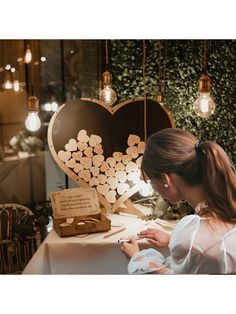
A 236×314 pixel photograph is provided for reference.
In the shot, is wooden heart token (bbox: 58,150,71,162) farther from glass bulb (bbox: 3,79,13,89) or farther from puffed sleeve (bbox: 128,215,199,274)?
puffed sleeve (bbox: 128,215,199,274)

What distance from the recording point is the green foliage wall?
2688mm

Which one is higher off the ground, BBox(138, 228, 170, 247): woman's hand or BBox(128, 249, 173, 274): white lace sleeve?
BBox(138, 228, 170, 247): woman's hand

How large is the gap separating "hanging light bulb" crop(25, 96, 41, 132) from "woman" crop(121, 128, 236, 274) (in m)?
0.65

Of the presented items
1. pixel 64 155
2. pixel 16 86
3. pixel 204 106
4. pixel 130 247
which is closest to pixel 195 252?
pixel 130 247

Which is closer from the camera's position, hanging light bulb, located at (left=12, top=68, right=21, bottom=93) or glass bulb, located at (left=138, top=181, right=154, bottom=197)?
hanging light bulb, located at (left=12, top=68, right=21, bottom=93)

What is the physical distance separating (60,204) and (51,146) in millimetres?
341

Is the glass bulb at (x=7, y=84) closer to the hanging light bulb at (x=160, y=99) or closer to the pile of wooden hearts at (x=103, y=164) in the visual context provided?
the pile of wooden hearts at (x=103, y=164)

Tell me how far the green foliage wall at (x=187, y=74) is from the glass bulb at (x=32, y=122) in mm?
486

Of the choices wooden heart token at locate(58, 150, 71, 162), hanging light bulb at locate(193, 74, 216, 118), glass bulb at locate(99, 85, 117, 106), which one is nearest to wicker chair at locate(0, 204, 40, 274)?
wooden heart token at locate(58, 150, 71, 162)

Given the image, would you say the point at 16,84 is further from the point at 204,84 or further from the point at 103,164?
the point at 204,84

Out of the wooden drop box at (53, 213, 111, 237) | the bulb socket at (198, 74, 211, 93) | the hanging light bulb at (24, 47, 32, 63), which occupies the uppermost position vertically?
the hanging light bulb at (24, 47, 32, 63)
